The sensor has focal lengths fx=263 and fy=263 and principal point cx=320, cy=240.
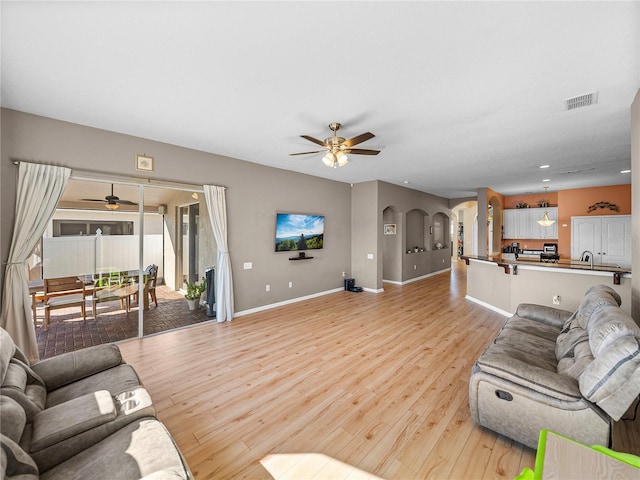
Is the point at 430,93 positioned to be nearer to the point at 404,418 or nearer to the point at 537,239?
the point at 404,418

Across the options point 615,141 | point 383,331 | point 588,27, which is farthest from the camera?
point 383,331

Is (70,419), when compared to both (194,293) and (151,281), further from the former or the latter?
(194,293)

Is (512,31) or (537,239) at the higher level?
Result: (512,31)

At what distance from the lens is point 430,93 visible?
8.63ft

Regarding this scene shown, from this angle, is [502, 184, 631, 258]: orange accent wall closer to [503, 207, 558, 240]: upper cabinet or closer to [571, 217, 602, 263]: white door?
[571, 217, 602, 263]: white door

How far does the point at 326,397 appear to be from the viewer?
254cm

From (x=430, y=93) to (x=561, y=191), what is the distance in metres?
8.62

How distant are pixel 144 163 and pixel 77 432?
3.56 m

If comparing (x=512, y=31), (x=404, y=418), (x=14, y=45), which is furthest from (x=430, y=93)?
(x=14, y=45)

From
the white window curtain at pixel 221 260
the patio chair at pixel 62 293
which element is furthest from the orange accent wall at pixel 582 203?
the patio chair at pixel 62 293

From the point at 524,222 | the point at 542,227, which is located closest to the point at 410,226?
the point at 524,222

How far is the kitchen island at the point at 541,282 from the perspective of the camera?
12.2ft

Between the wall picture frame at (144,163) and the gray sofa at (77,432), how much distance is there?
270 centimetres

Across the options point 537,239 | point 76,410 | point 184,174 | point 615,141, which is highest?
point 615,141
